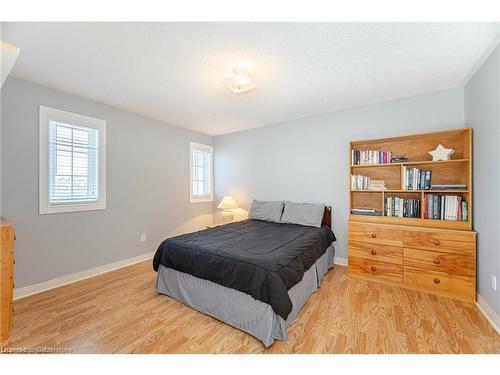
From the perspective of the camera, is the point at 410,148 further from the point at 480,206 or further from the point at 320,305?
the point at 320,305

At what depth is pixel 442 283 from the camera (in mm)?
2357

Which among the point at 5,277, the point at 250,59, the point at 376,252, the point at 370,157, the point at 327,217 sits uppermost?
the point at 250,59

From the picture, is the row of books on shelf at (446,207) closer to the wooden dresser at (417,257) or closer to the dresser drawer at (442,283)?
the wooden dresser at (417,257)

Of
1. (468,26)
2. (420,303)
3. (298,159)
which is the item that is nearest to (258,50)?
(468,26)

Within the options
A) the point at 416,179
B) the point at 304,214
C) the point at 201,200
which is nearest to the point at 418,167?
the point at 416,179

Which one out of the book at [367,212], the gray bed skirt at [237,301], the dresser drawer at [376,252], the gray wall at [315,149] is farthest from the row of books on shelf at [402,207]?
the gray bed skirt at [237,301]

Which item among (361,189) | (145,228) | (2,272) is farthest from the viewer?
(145,228)

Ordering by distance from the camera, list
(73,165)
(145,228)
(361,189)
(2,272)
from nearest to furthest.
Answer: (2,272) < (73,165) < (361,189) < (145,228)

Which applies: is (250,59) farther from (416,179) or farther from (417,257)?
(417,257)

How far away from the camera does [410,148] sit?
2914mm

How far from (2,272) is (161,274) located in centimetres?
124

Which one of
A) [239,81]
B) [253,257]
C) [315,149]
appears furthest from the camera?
[315,149]

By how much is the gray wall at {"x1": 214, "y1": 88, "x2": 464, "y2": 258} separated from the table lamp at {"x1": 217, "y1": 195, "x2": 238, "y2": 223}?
204 millimetres

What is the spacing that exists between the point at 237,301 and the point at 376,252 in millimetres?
1903
